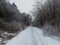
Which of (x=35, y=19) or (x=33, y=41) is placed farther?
(x=35, y=19)

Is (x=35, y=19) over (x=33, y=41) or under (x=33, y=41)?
over

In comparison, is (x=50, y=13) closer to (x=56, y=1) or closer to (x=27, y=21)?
(x=56, y=1)

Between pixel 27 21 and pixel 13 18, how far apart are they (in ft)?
15.6

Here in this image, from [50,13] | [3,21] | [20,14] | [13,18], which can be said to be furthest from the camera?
[20,14]

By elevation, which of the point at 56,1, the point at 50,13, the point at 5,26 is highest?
the point at 56,1

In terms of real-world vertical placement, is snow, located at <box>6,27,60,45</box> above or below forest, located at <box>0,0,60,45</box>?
below

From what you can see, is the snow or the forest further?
the forest

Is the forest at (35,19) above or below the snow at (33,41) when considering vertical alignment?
above

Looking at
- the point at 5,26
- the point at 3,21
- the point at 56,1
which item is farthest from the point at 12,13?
the point at 56,1

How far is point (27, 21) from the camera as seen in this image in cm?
2934

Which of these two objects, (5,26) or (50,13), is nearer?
(50,13)

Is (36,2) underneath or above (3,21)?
above

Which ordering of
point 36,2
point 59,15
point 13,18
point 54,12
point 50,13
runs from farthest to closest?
point 13,18, point 36,2, point 50,13, point 54,12, point 59,15

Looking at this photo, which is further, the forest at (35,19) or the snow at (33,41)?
the forest at (35,19)
